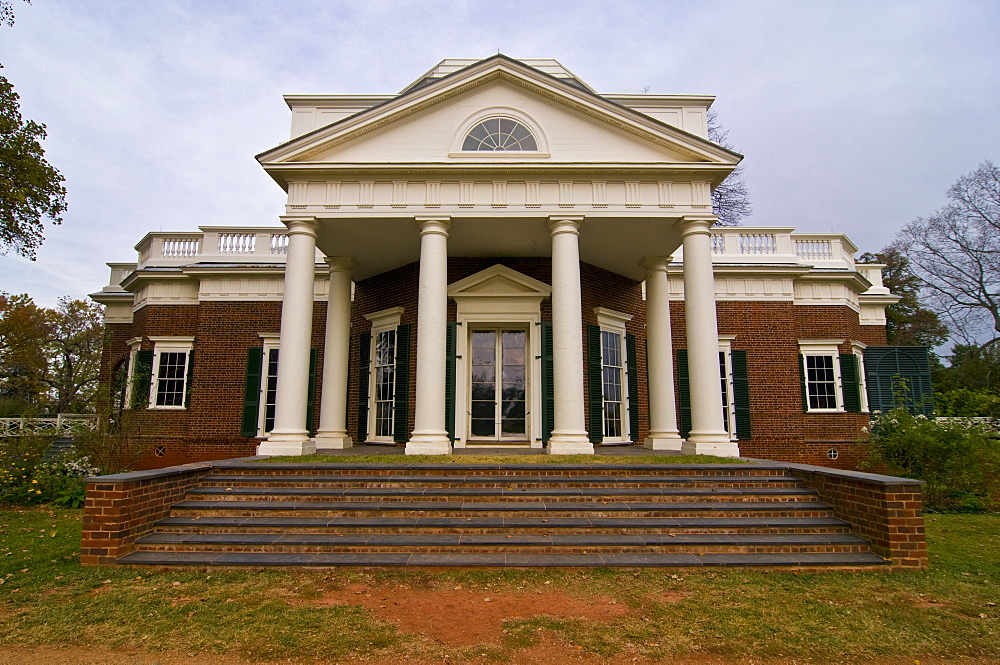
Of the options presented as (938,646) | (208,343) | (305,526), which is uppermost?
(208,343)

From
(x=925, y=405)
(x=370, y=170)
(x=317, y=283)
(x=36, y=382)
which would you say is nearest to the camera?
(x=370, y=170)

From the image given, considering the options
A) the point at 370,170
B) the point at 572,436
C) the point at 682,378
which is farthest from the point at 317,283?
the point at 682,378

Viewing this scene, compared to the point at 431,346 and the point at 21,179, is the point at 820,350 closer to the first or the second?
the point at 431,346

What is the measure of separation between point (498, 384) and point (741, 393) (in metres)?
6.96

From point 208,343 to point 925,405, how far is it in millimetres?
19179

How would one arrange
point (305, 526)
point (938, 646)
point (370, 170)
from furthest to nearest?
1. point (370, 170)
2. point (305, 526)
3. point (938, 646)

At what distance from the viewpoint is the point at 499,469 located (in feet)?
25.8

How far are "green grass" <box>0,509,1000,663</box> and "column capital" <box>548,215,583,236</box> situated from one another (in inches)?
247

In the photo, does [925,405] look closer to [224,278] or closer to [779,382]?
[779,382]

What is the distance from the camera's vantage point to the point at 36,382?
28.7 m

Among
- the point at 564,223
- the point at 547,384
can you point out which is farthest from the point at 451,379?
the point at 564,223

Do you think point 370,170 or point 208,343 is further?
point 208,343

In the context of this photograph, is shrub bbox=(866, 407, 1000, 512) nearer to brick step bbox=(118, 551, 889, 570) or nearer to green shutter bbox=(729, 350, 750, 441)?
green shutter bbox=(729, 350, 750, 441)

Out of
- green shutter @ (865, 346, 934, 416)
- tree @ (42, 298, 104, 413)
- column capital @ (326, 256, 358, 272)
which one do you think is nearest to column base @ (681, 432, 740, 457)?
column capital @ (326, 256, 358, 272)
